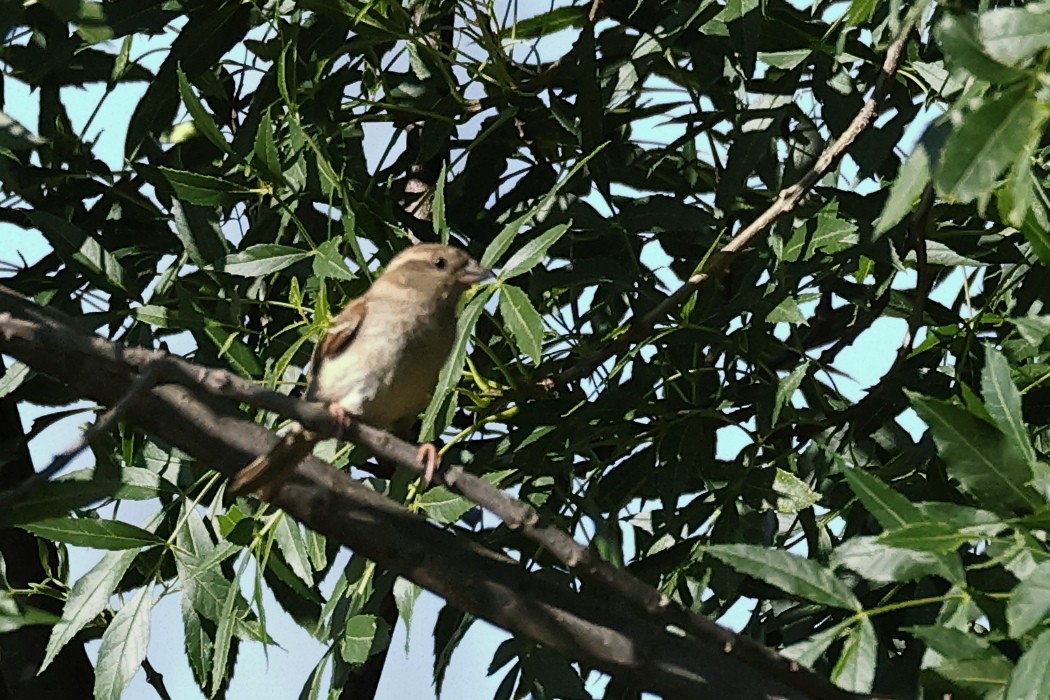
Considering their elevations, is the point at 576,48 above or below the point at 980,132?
above

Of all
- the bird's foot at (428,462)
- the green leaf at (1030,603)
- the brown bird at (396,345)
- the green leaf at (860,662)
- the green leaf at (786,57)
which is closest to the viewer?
the green leaf at (1030,603)

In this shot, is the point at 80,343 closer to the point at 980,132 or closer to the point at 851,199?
the point at 980,132

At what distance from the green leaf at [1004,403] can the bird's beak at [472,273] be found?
989 mm

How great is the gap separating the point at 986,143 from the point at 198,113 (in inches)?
51.3

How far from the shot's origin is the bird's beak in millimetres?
2527

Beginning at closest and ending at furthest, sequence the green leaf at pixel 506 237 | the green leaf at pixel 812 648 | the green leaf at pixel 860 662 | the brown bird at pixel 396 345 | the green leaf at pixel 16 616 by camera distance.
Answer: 1. the green leaf at pixel 860 662
2. the green leaf at pixel 812 648
3. the green leaf at pixel 506 237
4. the green leaf at pixel 16 616
5. the brown bird at pixel 396 345

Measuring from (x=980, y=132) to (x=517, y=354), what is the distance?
114cm

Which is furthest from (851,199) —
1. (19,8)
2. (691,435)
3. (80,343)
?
(19,8)

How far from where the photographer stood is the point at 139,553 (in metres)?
2.37

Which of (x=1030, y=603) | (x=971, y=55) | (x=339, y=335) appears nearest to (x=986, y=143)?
(x=971, y=55)

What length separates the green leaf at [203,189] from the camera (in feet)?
7.39

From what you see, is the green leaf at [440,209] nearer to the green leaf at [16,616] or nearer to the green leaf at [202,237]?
the green leaf at [202,237]

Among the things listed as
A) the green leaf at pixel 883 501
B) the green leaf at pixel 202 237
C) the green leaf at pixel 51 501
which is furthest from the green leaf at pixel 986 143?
the green leaf at pixel 202 237

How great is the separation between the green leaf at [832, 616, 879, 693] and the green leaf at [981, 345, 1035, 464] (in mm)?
348
